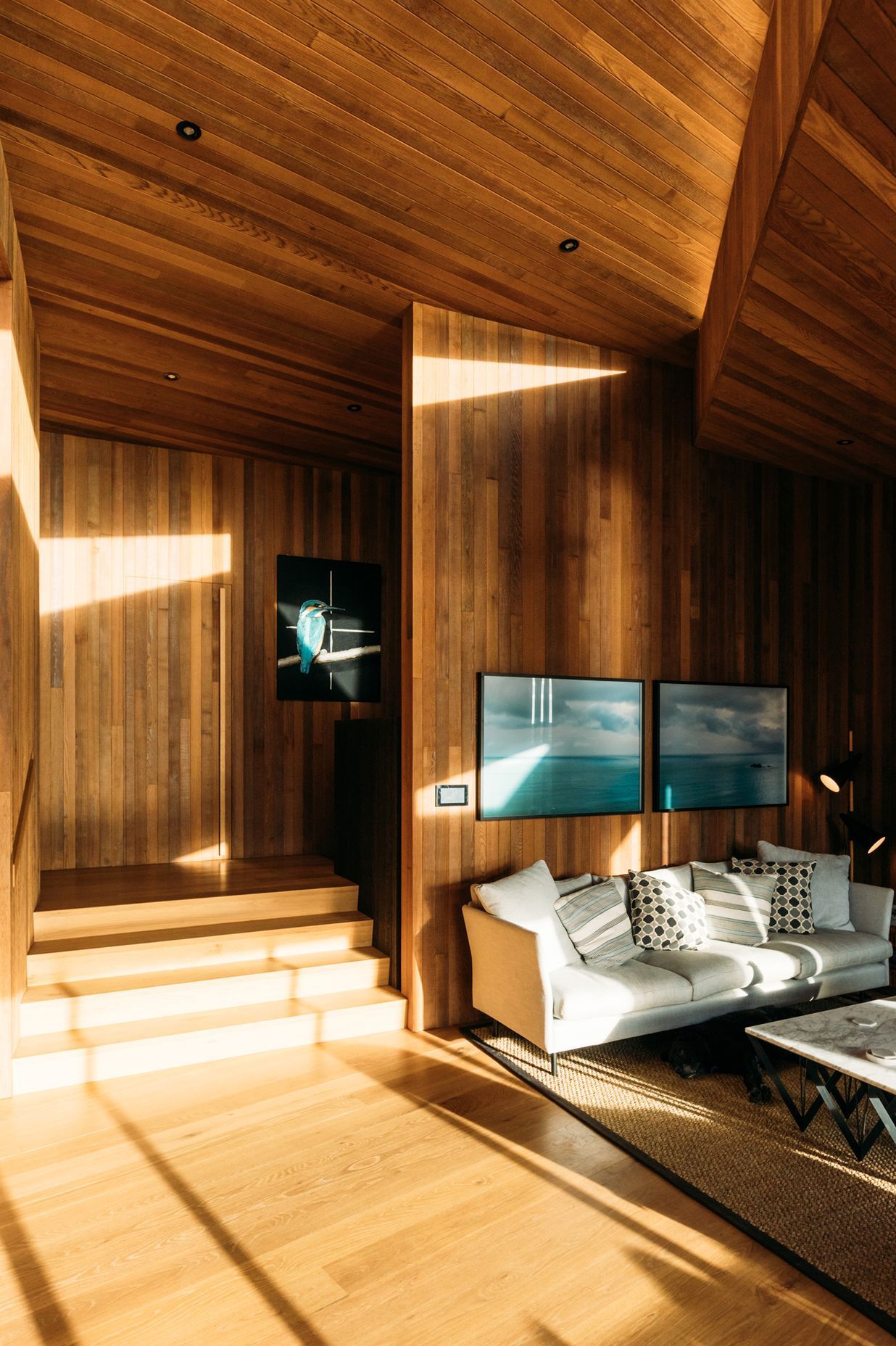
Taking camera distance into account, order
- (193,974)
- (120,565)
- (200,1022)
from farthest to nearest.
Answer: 1. (120,565)
2. (193,974)
3. (200,1022)

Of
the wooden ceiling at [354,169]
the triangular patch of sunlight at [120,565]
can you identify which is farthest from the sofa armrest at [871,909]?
the triangular patch of sunlight at [120,565]

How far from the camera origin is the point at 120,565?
5.85 meters

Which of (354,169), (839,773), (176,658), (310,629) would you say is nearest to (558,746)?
(839,773)

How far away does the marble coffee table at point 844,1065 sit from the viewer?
2.77 metres

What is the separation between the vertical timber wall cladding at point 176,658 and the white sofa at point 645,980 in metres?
2.73

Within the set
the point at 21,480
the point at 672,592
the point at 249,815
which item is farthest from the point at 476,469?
the point at 249,815

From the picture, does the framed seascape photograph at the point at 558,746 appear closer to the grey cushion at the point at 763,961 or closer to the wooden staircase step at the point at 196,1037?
the grey cushion at the point at 763,961

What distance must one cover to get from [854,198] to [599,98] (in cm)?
92

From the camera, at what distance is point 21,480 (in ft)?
12.6

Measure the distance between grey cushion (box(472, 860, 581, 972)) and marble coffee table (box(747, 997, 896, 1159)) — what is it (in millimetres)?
987

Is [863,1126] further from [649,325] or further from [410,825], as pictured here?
[649,325]

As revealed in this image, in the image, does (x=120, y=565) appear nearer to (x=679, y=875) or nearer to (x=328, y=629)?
(x=328, y=629)

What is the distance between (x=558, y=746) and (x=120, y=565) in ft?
11.1

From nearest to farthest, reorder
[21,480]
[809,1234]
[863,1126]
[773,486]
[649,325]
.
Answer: [809,1234], [863,1126], [21,480], [649,325], [773,486]
